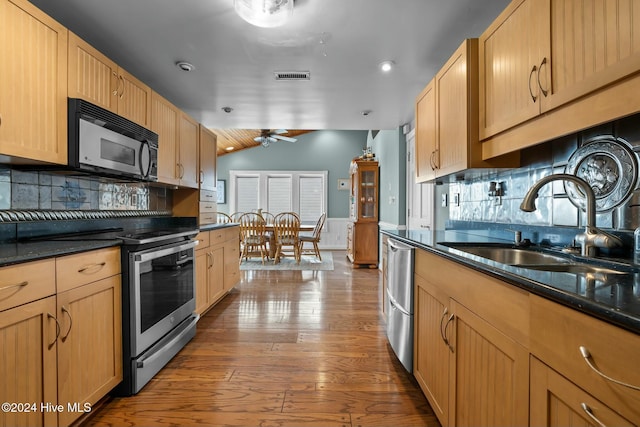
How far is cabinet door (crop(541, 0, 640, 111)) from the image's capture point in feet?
2.83

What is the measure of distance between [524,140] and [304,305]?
2.61m

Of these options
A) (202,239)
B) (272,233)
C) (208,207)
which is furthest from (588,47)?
(272,233)

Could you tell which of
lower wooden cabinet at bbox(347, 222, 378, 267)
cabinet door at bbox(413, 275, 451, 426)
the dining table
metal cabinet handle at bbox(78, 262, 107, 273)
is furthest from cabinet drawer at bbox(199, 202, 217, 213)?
lower wooden cabinet at bbox(347, 222, 378, 267)

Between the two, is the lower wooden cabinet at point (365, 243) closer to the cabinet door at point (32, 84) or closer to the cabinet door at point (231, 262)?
the cabinet door at point (231, 262)

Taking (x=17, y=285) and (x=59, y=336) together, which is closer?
(x=17, y=285)

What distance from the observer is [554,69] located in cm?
113

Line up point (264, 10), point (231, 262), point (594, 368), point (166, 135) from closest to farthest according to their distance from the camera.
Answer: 1. point (594, 368)
2. point (264, 10)
3. point (166, 135)
4. point (231, 262)

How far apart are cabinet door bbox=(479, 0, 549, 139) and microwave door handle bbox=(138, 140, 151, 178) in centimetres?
227

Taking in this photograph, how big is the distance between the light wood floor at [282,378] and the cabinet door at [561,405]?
0.96 m

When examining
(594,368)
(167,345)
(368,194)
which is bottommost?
(167,345)

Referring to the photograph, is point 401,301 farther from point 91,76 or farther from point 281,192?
point 281,192

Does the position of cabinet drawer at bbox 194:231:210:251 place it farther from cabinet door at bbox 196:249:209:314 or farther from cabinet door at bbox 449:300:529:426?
cabinet door at bbox 449:300:529:426

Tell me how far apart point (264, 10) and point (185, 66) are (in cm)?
119

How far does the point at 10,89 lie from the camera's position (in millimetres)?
1367
